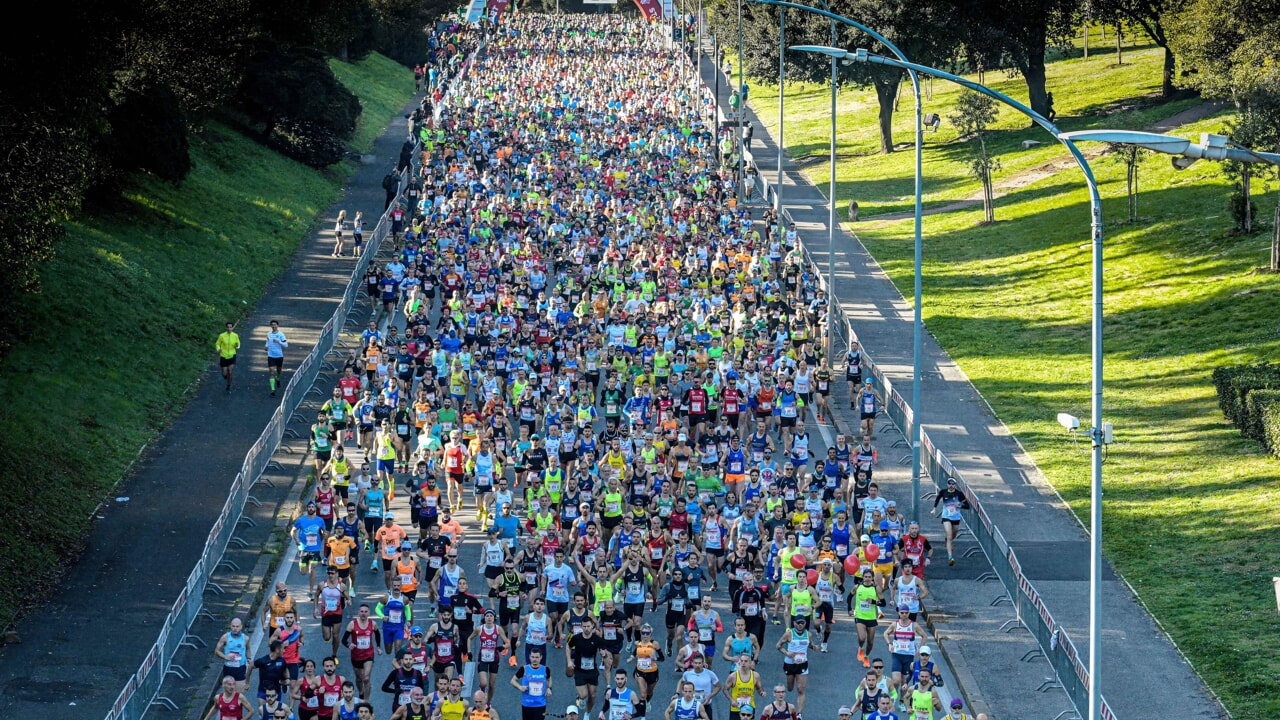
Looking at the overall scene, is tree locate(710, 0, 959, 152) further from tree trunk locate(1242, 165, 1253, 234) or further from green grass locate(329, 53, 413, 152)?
tree trunk locate(1242, 165, 1253, 234)

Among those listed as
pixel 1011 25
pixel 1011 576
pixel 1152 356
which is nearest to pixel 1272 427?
pixel 1152 356

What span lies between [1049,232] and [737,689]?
32864mm

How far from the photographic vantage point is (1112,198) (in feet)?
165

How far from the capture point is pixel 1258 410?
2923cm

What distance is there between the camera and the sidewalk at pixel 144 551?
20.6m

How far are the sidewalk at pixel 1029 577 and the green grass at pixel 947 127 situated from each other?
19.9 m

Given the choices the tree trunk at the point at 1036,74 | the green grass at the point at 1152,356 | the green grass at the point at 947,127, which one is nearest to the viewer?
the green grass at the point at 1152,356

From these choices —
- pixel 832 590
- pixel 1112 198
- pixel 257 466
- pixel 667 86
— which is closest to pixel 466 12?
pixel 667 86

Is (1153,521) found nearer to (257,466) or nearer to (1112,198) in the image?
(257,466)

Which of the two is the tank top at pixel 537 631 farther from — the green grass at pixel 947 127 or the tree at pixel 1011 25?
the tree at pixel 1011 25

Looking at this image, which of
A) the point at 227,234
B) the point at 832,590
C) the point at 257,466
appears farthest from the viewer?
the point at 227,234

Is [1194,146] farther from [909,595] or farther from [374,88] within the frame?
[374,88]

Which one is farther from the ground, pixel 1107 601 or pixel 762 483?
pixel 762 483

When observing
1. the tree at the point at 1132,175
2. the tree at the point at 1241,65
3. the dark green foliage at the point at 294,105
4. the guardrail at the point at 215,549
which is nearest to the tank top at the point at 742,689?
the guardrail at the point at 215,549
